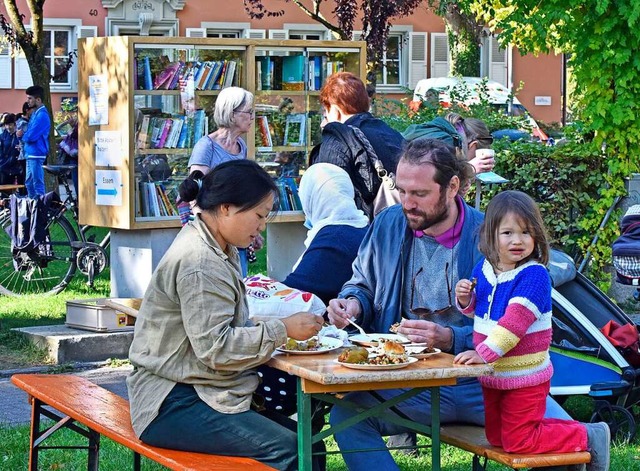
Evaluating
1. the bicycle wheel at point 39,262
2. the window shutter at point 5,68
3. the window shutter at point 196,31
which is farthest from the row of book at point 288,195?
the window shutter at point 196,31

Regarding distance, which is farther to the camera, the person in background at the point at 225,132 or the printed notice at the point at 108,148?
the printed notice at the point at 108,148

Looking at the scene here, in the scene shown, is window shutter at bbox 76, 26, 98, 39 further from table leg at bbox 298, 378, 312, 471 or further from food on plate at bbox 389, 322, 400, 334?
table leg at bbox 298, 378, 312, 471

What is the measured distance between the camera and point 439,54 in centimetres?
3425

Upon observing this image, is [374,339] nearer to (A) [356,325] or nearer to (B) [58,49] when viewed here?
(A) [356,325]

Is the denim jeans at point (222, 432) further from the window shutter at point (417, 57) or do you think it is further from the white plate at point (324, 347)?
the window shutter at point (417, 57)

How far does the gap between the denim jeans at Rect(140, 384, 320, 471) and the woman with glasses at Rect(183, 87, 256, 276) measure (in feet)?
13.2

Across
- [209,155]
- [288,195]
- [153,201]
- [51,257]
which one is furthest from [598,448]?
[51,257]

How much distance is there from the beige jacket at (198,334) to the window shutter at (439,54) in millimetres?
30304

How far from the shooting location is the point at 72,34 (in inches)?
1239

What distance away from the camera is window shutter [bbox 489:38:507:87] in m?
34.3

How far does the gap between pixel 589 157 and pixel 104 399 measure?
6.46m

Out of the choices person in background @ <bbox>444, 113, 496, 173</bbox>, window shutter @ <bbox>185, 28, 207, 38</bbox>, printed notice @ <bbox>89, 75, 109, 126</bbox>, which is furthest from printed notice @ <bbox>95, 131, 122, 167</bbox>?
window shutter @ <bbox>185, 28, 207, 38</bbox>

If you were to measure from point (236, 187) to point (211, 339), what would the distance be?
58 centimetres

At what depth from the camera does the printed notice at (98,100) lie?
394 inches
